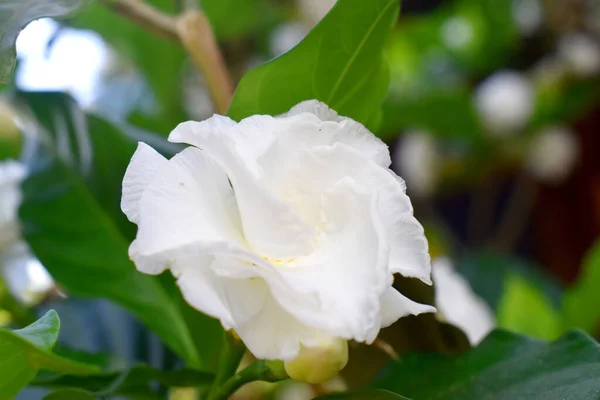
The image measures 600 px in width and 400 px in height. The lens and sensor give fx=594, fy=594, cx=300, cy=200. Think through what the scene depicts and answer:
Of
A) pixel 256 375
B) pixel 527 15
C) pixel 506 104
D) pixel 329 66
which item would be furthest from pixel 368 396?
pixel 527 15

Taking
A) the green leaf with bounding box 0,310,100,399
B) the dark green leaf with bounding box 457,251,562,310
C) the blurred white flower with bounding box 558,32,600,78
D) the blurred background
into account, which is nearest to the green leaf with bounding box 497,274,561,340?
the blurred background

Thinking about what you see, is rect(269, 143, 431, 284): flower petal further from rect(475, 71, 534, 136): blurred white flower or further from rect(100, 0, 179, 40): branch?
rect(475, 71, 534, 136): blurred white flower

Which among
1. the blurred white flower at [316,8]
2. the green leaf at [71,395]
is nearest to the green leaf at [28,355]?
the green leaf at [71,395]

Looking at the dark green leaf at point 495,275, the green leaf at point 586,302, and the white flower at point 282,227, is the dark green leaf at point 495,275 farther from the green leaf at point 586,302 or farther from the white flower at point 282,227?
the white flower at point 282,227

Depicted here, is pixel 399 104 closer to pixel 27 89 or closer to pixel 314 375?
pixel 27 89

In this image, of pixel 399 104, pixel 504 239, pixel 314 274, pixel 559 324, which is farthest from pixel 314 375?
pixel 504 239

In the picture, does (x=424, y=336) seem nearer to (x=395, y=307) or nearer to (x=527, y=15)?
(x=395, y=307)

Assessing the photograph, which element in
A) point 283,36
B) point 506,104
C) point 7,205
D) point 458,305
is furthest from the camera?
point 283,36
